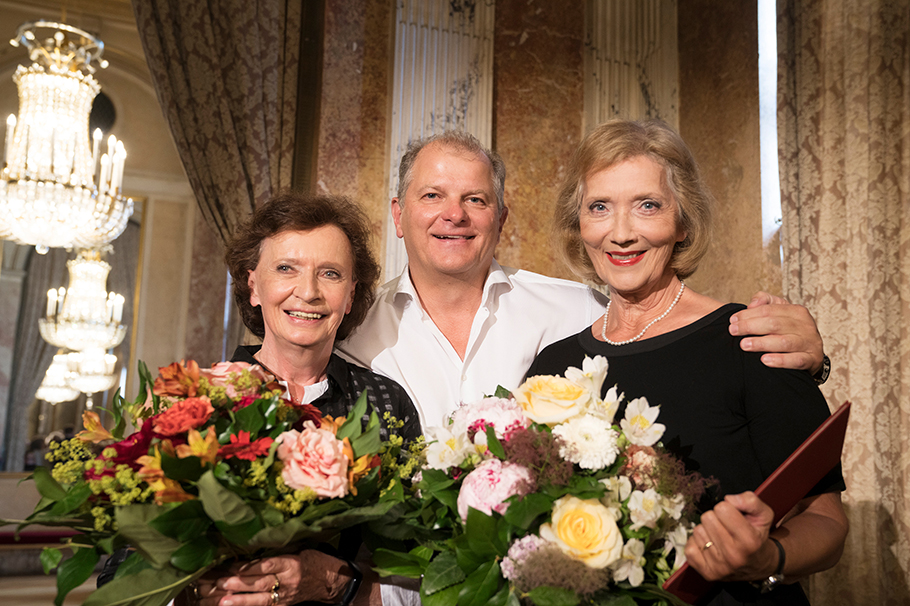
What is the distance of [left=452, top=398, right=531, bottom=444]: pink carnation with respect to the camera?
1.32 meters

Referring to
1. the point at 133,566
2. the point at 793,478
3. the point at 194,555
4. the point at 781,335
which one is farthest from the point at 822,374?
the point at 133,566

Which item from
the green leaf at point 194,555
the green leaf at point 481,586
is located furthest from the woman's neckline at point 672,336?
the green leaf at point 194,555

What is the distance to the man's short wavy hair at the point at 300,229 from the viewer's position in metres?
2.08

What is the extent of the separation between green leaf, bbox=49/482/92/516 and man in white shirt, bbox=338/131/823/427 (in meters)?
1.19

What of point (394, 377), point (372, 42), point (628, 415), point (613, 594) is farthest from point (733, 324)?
point (372, 42)

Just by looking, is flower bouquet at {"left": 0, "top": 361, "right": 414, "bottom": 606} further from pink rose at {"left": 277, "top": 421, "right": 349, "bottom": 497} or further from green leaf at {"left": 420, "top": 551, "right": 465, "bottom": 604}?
green leaf at {"left": 420, "top": 551, "right": 465, "bottom": 604}

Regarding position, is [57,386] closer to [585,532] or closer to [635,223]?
[635,223]

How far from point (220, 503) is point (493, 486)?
0.46 m

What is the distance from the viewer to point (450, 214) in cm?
238

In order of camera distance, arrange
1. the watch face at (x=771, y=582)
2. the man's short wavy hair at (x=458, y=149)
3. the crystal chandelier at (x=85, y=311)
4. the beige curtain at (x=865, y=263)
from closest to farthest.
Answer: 1. the watch face at (x=771, y=582)
2. the man's short wavy hair at (x=458, y=149)
3. the beige curtain at (x=865, y=263)
4. the crystal chandelier at (x=85, y=311)

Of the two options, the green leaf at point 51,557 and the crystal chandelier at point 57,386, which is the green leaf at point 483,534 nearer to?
the green leaf at point 51,557

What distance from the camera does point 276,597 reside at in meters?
1.36

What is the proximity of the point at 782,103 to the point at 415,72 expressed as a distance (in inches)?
81.4

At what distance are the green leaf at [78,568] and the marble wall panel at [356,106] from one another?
9.46 feet
